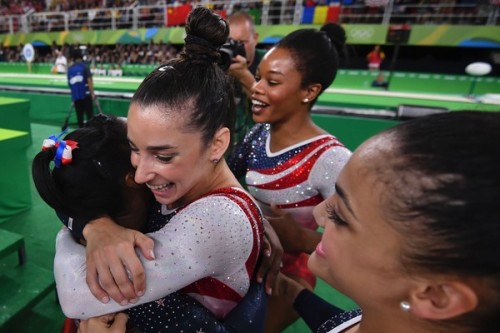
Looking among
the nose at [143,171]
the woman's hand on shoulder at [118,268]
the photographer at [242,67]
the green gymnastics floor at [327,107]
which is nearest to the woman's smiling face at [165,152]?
the nose at [143,171]

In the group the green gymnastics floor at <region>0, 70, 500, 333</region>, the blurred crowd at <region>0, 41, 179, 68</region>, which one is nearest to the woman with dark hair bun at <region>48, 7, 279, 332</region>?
the green gymnastics floor at <region>0, 70, 500, 333</region>

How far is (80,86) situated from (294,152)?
3538 mm

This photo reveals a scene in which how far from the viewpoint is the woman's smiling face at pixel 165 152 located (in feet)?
2.02

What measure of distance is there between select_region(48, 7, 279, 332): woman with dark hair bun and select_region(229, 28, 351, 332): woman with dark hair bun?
26 centimetres

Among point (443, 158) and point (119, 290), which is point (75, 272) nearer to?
point (119, 290)

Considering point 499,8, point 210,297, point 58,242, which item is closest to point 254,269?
point 210,297

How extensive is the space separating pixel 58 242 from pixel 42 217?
1.71 meters

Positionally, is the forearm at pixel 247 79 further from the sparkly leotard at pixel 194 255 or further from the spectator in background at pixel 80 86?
the spectator in background at pixel 80 86

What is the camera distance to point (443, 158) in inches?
12.7

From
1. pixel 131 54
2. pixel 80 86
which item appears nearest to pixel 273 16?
pixel 131 54

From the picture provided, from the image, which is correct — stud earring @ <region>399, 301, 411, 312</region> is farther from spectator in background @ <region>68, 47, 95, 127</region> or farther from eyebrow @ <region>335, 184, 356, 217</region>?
spectator in background @ <region>68, 47, 95, 127</region>

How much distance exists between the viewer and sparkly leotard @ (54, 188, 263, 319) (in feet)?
1.77

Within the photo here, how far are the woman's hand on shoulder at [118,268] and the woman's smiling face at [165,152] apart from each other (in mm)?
126

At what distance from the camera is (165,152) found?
63cm
